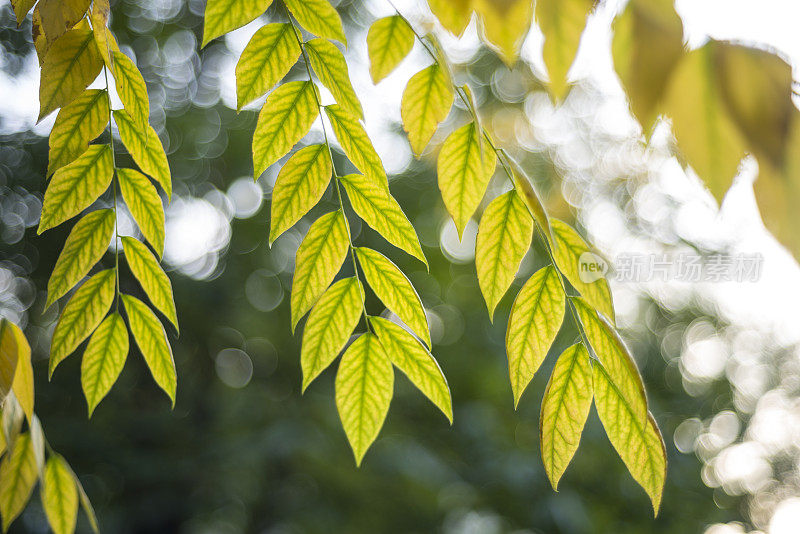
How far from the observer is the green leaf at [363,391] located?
64 cm

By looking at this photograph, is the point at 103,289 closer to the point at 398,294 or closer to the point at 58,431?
the point at 398,294

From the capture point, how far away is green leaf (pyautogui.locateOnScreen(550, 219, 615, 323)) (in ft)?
1.63

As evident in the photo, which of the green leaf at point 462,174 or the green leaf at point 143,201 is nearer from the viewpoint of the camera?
the green leaf at point 462,174

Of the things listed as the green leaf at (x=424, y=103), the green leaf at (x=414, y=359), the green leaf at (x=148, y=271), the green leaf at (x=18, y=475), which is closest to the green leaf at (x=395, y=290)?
the green leaf at (x=414, y=359)

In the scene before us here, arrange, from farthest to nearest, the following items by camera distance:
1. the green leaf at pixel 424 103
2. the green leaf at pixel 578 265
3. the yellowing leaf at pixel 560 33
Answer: the green leaf at pixel 424 103, the green leaf at pixel 578 265, the yellowing leaf at pixel 560 33

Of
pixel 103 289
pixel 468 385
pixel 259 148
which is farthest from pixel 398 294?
pixel 468 385

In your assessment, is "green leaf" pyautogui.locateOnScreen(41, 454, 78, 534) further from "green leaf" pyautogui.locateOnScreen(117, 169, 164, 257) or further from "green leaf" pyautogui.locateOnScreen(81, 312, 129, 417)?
"green leaf" pyautogui.locateOnScreen(117, 169, 164, 257)

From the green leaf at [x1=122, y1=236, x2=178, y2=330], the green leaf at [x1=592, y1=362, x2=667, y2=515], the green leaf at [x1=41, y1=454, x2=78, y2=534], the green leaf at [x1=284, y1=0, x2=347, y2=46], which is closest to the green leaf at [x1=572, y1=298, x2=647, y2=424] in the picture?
the green leaf at [x1=592, y1=362, x2=667, y2=515]

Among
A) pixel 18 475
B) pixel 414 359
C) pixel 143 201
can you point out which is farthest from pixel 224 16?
pixel 18 475

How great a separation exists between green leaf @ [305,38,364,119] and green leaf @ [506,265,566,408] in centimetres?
25

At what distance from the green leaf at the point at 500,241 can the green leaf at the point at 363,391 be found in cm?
16

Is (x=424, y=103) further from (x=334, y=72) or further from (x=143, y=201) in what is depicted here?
(x=143, y=201)

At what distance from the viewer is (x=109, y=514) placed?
459 centimetres

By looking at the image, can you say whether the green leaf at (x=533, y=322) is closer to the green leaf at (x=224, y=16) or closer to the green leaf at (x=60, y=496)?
the green leaf at (x=224, y=16)
